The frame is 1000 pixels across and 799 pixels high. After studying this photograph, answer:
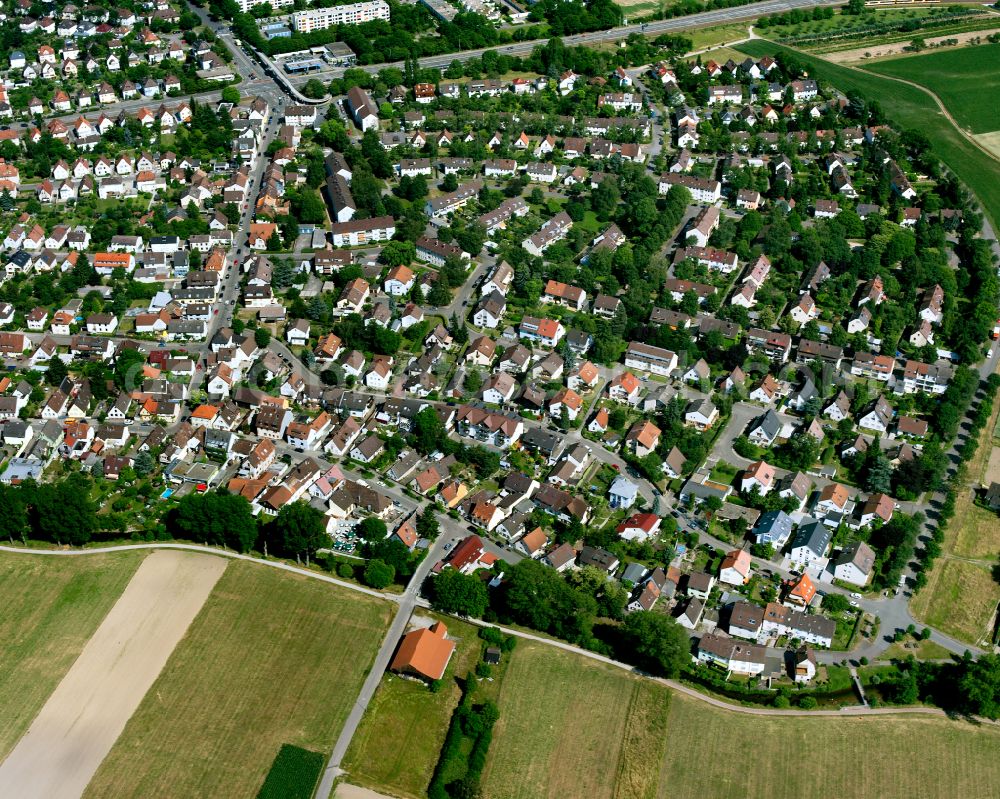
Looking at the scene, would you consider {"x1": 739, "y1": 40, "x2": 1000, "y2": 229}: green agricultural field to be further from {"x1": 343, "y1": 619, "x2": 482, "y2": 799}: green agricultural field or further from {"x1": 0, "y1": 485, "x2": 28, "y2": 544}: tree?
{"x1": 0, "y1": 485, "x2": 28, "y2": 544}: tree

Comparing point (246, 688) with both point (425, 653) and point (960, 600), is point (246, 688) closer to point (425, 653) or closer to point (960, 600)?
point (425, 653)

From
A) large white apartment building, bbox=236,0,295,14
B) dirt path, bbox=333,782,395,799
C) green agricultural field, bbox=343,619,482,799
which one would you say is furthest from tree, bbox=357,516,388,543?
large white apartment building, bbox=236,0,295,14

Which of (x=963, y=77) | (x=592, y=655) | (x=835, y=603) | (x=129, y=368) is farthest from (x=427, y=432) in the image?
(x=963, y=77)

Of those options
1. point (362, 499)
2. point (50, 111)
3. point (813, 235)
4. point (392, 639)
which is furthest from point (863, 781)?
point (50, 111)

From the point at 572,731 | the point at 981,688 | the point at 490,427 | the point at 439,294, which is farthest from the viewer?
the point at 439,294

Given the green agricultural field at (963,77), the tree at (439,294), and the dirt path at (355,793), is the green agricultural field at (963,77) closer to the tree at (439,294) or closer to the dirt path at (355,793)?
the tree at (439,294)

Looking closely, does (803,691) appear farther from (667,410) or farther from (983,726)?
(667,410)

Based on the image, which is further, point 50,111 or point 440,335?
point 50,111

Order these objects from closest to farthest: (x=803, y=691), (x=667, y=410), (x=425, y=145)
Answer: (x=803, y=691)
(x=667, y=410)
(x=425, y=145)
